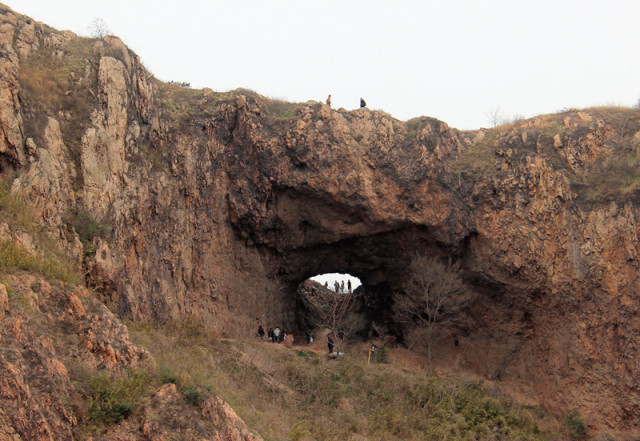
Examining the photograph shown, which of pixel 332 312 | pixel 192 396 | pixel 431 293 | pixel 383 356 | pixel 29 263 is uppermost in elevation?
pixel 29 263

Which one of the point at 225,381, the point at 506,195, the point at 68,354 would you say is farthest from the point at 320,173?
the point at 68,354

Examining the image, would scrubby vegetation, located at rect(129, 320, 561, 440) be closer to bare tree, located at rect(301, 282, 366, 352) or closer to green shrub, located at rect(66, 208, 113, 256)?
green shrub, located at rect(66, 208, 113, 256)

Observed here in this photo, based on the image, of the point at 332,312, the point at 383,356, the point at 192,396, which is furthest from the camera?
the point at 332,312

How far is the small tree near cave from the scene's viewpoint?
20.4 meters

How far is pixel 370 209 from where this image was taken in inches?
805

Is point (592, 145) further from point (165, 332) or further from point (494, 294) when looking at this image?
point (165, 332)

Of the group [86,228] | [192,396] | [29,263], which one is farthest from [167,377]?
[86,228]

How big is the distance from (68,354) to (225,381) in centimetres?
528

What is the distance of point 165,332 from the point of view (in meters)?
15.7

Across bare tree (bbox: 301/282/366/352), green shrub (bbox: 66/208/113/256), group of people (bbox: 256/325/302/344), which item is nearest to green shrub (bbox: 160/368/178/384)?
green shrub (bbox: 66/208/113/256)

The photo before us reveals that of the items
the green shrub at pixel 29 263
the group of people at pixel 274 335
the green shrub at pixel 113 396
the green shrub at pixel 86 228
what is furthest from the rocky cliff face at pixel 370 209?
the green shrub at pixel 113 396

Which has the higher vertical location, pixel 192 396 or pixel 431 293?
pixel 192 396

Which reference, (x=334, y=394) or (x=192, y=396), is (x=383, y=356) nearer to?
(x=334, y=394)

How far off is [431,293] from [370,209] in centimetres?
388
